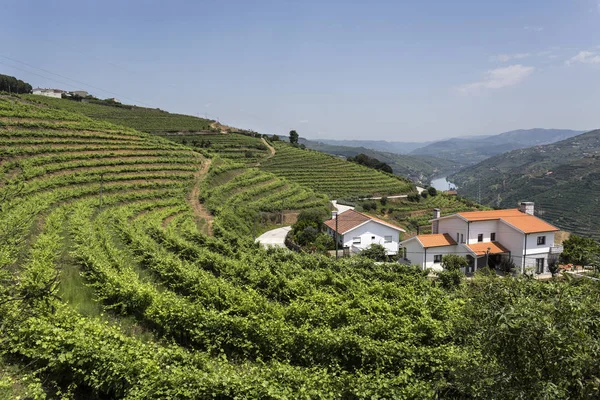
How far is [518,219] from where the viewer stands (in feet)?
107

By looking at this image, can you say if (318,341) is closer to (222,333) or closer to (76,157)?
(222,333)

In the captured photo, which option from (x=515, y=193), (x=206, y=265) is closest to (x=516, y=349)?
(x=206, y=265)

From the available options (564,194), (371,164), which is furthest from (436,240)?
(564,194)

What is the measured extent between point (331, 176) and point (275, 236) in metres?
33.5

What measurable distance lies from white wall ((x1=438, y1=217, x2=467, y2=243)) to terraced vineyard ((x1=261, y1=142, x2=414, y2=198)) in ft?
91.1

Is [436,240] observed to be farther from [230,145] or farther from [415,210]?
[230,145]

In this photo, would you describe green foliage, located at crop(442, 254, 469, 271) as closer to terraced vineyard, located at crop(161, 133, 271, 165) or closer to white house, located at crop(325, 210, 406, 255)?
white house, located at crop(325, 210, 406, 255)

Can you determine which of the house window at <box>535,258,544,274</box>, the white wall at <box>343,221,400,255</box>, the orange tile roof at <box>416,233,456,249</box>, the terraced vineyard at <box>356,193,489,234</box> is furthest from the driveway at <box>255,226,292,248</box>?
the house window at <box>535,258,544,274</box>

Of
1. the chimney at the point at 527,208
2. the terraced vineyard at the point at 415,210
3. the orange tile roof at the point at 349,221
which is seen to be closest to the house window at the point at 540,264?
the chimney at the point at 527,208

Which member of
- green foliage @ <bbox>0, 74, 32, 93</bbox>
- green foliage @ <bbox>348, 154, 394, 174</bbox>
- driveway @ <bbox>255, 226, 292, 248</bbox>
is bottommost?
driveway @ <bbox>255, 226, 292, 248</bbox>

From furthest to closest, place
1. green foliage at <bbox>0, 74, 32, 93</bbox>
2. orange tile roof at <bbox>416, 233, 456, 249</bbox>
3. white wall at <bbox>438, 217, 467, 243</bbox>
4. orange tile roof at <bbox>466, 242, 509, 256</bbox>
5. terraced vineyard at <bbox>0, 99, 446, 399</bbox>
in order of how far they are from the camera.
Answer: green foliage at <bbox>0, 74, 32, 93</bbox> < white wall at <bbox>438, 217, 467, 243</bbox> < orange tile roof at <bbox>416, 233, 456, 249</bbox> < orange tile roof at <bbox>466, 242, 509, 256</bbox> < terraced vineyard at <bbox>0, 99, 446, 399</bbox>

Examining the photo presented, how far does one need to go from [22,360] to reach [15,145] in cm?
3367

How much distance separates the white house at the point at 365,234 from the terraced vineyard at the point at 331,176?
24.1 m

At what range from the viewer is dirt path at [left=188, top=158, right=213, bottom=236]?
33.6 m
